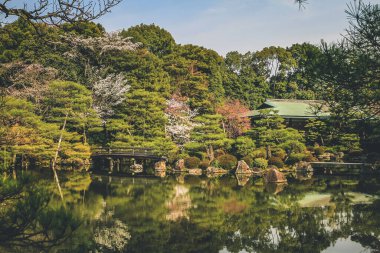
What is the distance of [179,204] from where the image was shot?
1404cm

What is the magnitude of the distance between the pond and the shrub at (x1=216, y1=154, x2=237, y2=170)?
18.9 ft

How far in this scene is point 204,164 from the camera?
26.0m

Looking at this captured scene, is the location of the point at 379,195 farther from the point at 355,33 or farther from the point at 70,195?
the point at 70,195

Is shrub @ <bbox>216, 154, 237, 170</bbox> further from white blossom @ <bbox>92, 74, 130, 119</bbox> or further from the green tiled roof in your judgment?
white blossom @ <bbox>92, 74, 130, 119</bbox>

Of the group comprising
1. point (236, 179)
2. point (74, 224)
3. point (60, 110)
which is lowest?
point (236, 179)

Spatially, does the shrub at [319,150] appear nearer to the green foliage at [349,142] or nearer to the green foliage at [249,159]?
the green foliage at [349,142]

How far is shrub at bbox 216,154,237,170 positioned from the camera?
2570cm

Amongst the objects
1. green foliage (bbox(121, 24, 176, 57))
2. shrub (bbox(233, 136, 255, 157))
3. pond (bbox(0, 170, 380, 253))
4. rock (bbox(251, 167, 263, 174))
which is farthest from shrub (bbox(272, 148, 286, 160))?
green foliage (bbox(121, 24, 176, 57))

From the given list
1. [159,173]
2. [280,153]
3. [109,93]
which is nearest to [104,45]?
[109,93]

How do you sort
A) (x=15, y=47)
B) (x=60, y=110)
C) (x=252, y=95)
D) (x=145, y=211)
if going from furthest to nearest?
(x=252, y=95) → (x=15, y=47) → (x=60, y=110) → (x=145, y=211)

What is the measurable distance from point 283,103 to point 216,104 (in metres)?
5.88

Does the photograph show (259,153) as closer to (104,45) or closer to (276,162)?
(276,162)

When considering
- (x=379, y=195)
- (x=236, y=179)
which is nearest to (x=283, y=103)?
(x=236, y=179)

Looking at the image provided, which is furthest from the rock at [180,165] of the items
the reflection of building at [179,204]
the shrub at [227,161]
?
the reflection of building at [179,204]
